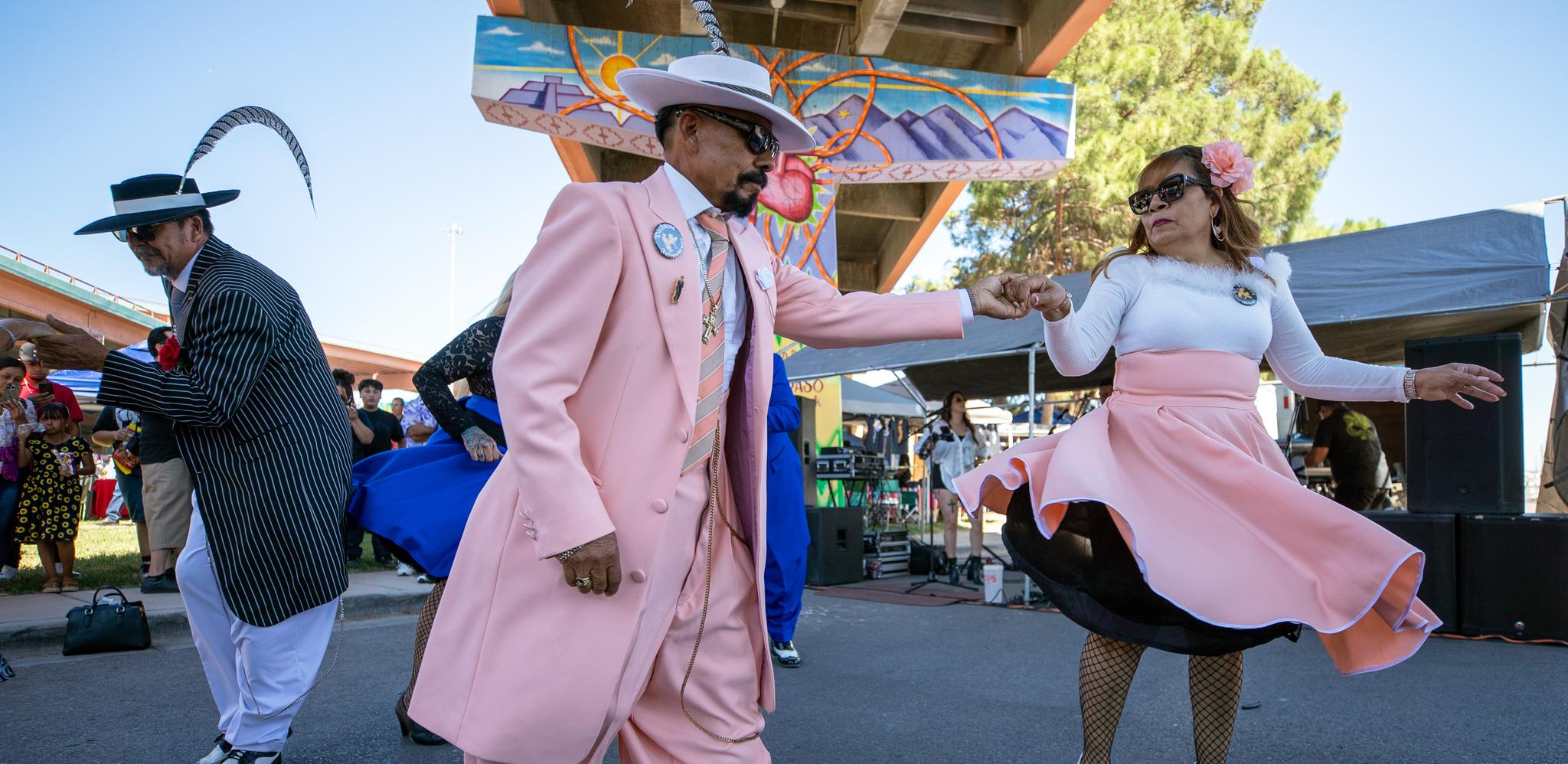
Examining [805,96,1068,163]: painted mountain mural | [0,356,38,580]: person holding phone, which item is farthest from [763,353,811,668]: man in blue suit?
[0,356,38,580]: person holding phone

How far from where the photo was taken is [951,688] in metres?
4.90

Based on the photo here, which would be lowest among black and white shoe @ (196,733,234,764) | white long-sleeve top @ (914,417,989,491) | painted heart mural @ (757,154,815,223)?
black and white shoe @ (196,733,234,764)

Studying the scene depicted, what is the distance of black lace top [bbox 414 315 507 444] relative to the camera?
11.5 feet

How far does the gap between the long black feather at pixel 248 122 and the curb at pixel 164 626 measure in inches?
146

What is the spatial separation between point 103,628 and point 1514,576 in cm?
853

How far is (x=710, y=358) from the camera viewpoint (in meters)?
2.05

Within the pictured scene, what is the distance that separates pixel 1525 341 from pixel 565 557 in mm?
10670

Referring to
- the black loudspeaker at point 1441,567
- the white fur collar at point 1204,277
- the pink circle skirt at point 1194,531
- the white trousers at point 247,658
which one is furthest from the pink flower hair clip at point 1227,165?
the black loudspeaker at point 1441,567

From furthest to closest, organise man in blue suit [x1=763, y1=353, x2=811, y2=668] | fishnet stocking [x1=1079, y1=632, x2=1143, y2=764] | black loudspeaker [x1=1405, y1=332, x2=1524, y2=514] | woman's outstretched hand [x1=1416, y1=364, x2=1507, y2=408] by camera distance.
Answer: black loudspeaker [x1=1405, y1=332, x2=1524, y2=514] < man in blue suit [x1=763, y1=353, x2=811, y2=668] < woman's outstretched hand [x1=1416, y1=364, x2=1507, y2=408] < fishnet stocking [x1=1079, y1=632, x2=1143, y2=764]

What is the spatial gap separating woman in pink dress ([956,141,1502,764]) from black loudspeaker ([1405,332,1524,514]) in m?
4.20

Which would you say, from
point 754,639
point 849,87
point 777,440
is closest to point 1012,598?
point 777,440

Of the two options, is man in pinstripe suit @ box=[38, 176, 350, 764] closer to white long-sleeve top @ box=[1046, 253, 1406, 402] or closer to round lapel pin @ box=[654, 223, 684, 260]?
round lapel pin @ box=[654, 223, 684, 260]

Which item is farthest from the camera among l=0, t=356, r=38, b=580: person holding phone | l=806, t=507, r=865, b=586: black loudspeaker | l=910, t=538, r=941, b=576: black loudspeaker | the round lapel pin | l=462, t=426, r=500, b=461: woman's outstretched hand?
l=910, t=538, r=941, b=576: black loudspeaker

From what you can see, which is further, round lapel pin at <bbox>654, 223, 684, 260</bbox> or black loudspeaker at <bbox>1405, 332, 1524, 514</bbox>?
black loudspeaker at <bbox>1405, 332, 1524, 514</bbox>
